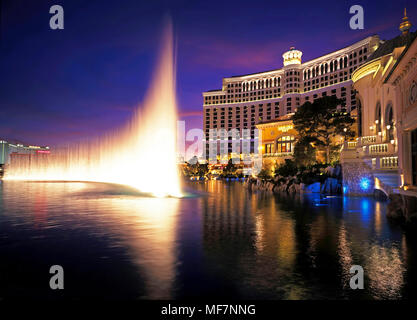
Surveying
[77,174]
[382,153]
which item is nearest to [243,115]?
[77,174]

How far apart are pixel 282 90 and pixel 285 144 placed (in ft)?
288

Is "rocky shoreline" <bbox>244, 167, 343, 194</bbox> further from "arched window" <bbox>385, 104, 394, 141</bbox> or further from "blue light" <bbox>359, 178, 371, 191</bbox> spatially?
"arched window" <bbox>385, 104, 394, 141</bbox>

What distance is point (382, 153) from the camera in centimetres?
2445

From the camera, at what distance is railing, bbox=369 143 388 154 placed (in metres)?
24.5

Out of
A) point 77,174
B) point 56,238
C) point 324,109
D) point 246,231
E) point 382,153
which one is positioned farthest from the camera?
point 77,174

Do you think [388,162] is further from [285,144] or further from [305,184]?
[285,144]

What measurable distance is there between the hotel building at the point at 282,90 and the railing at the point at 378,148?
327ft

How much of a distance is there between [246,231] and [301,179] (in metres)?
26.4

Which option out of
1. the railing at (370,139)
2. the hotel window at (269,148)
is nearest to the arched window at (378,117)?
the railing at (370,139)

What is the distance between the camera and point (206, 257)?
8391mm

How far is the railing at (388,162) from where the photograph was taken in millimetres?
21828

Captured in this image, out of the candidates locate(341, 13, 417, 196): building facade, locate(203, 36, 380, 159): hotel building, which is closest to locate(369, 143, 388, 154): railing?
locate(341, 13, 417, 196): building facade
